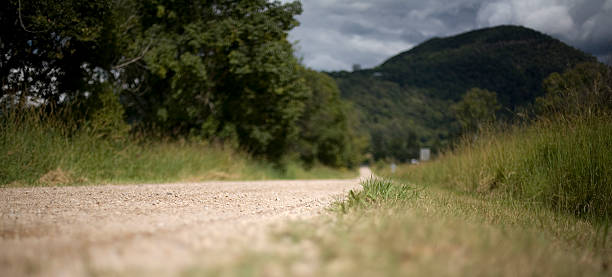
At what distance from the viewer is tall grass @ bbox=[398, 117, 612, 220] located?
402 cm

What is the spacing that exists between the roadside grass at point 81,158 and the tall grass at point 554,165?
7249mm

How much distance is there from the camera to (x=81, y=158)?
24.0 feet

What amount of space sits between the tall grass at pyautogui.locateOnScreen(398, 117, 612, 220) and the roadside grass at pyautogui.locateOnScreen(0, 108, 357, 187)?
725cm

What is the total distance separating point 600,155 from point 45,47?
1195 centimetres

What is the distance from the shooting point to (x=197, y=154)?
11.1 metres

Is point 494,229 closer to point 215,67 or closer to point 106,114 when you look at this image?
point 106,114

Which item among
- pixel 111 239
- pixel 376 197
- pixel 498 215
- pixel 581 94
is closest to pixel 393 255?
pixel 111 239

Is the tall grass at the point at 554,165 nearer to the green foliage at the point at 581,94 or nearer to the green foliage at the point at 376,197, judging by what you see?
the green foliage at the point at 581,94

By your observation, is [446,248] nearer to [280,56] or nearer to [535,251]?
[535,251]

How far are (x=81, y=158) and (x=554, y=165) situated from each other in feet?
29.1

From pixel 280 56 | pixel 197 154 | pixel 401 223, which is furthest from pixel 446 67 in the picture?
pixel 401 223

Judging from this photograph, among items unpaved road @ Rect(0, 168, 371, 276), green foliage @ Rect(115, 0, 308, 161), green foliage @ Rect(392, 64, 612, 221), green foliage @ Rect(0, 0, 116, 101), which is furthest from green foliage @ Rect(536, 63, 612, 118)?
green foliage @ Rect(115, 0, 308, 161)

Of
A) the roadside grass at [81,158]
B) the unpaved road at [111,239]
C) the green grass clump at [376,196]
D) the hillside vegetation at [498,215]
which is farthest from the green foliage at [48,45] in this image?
the hillside vegetation at [498,215]

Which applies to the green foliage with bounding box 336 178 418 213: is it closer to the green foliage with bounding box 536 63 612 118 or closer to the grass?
the grass
